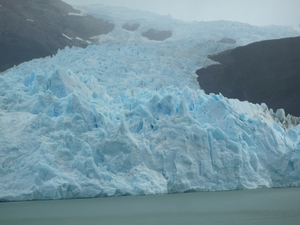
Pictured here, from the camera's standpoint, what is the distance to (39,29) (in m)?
32.8

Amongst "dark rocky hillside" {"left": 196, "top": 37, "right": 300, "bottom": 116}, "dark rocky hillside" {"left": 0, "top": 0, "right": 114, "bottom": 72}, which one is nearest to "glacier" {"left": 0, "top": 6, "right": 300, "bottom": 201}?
"dark rocky hillside" {"left": 196, "top": 37, "right": 300, "bottom": 116}

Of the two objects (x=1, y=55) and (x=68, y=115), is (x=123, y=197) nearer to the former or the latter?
(x=68, y=115)

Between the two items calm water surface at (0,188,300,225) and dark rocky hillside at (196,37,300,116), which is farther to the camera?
dark rocky hillside at (196,37,300,116)

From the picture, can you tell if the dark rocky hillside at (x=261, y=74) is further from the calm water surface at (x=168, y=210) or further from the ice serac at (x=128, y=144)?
the calm water surface at (x=168, y=210)

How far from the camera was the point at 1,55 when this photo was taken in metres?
30.7

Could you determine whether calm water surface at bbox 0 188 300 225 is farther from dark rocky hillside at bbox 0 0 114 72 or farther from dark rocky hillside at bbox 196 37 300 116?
dark rocky hillside at bbox 0 0 114 72

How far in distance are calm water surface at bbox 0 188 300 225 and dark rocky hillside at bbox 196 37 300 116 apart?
11.6 m

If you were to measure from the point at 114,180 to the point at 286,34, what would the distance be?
989 inches

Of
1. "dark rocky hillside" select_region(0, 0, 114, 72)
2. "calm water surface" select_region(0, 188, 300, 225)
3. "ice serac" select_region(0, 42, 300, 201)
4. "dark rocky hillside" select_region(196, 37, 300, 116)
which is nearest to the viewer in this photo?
"calm water surface" select_region(0, 188, 300, 225)

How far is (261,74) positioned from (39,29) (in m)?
15.6

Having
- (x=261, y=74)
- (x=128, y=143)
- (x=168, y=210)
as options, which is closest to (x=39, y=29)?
(x=261, y=74)

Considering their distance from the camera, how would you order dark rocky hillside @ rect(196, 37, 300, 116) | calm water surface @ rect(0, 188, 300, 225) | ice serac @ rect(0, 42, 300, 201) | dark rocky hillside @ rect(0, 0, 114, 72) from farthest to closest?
dark rocky hillside @ rect(0, 0, 114, 72) < dark rocky hillside @ rect(196, 37, 300, 116) < ice serac @ rect(0, 42, 300, 201) < calm water surface @ rect(0, 188, 300, 225)

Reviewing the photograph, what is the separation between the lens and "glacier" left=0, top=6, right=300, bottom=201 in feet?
41.1

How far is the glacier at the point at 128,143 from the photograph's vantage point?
41.1 ft
